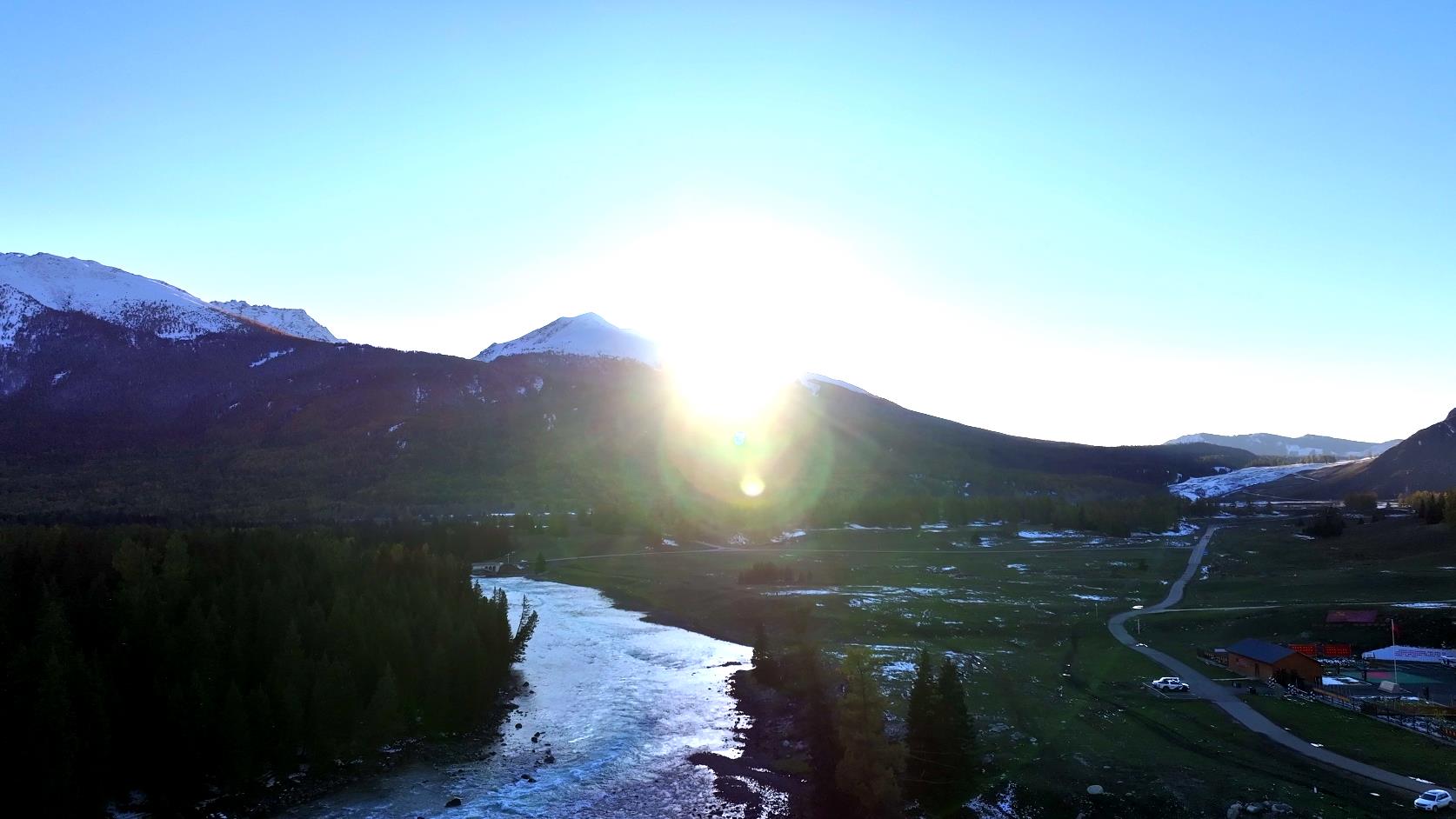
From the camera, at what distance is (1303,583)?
11350 cm

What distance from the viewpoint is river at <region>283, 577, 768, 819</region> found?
49625 mm

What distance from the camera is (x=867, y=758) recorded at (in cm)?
4784

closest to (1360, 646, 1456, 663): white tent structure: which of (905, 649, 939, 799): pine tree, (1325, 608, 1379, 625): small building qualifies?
(1325, 608, 1379, 625): small building

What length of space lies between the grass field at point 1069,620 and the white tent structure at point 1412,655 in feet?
34.3

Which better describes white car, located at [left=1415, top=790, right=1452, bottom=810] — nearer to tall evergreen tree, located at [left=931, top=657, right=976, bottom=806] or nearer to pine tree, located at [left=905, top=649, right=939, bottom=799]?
tall evergreen tree, located at [left=931, top=657, right=976, bottom=806]

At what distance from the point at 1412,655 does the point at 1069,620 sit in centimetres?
3095

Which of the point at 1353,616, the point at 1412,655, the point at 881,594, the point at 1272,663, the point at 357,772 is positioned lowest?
the point at 357,772

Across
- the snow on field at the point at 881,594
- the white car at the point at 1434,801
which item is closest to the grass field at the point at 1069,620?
the snow on field at the point at 881,594

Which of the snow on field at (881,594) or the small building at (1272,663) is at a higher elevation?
the small building at (1272,663)

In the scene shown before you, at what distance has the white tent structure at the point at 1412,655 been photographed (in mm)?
71812

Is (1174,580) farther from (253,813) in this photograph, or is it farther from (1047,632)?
(253,813)

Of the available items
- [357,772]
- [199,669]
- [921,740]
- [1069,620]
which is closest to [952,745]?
[921,740]

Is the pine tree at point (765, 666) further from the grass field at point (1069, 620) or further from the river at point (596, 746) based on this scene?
the grass field at point (1069, 620)

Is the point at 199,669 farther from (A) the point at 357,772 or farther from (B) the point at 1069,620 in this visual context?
(B) the point at 1069,620
